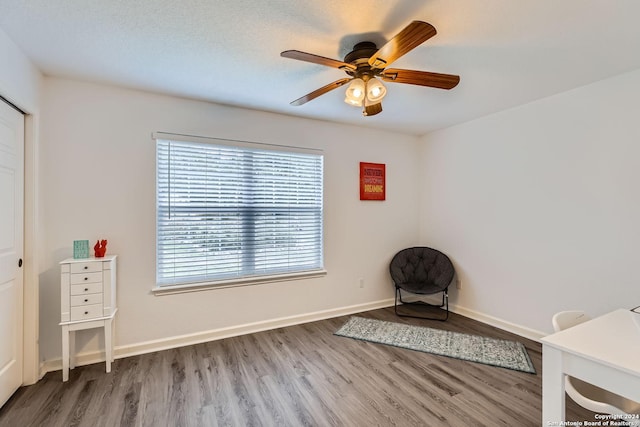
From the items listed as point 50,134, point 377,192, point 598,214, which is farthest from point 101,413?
point 598,214

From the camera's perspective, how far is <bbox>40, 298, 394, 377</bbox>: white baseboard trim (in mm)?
2488

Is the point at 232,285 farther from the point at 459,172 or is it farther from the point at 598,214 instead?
the point at 598,214

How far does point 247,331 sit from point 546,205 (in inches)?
128

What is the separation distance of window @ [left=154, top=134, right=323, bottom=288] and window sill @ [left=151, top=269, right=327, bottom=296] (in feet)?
0.07

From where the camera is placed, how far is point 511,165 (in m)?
3.13

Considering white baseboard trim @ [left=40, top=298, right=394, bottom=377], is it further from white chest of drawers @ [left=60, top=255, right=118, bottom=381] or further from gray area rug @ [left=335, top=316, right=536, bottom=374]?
gray area rug @ [left=335, top=316, right=536, bottom=374]

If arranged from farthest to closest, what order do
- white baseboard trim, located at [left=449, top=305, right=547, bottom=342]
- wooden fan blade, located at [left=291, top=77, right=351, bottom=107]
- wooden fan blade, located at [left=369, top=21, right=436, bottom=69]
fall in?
white baseboard trim, located at [left=449, top=305, right=547, bottom=342]
wooden fan blade, located at [left=291, top=77, right=351, bottom=107]
wooden fan blade, located at [left=369, top=21, right=436, bottom=69]

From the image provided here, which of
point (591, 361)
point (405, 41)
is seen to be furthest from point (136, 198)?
point (591, 361)

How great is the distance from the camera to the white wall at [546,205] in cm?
239

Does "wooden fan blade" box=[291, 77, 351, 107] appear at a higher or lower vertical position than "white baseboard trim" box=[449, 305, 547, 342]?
higher

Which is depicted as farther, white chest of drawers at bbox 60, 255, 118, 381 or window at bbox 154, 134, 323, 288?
window at bbox 154, 134, 323, 288

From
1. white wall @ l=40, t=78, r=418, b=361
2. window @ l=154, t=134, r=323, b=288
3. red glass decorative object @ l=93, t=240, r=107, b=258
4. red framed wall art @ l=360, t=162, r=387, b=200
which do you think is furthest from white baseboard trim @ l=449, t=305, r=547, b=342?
red glass decorative object @ l=93, t=240, r=107, b=258

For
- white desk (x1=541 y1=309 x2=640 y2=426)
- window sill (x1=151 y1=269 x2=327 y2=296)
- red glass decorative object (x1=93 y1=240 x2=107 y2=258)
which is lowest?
window sill (x1=151 y1=269 x2=327 y2=296)

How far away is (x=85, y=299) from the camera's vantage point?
7.48 ft
